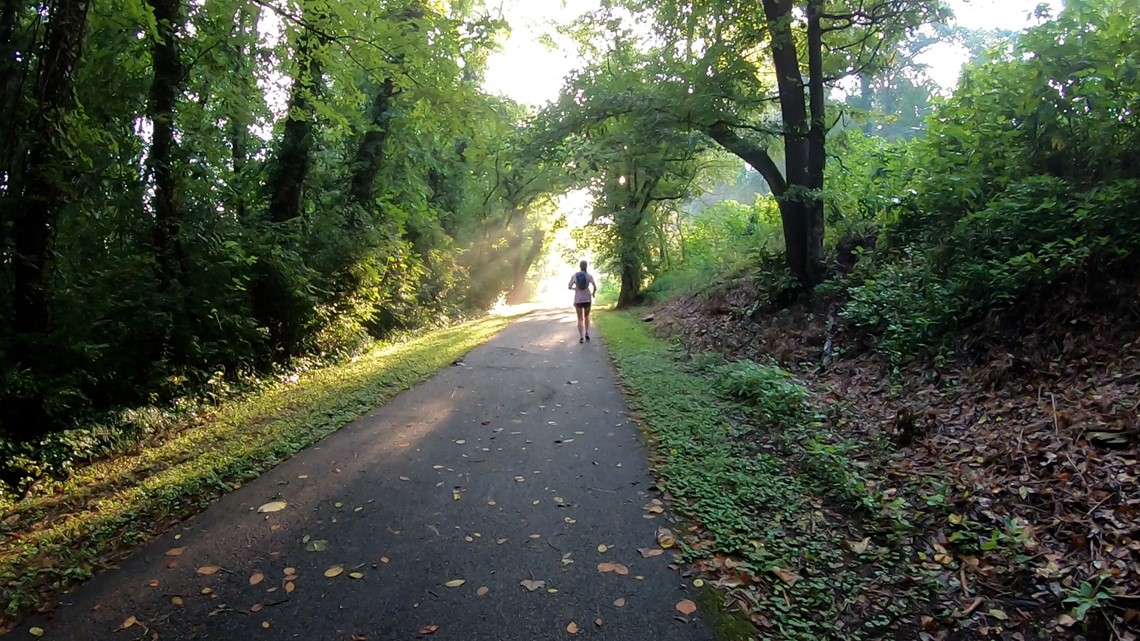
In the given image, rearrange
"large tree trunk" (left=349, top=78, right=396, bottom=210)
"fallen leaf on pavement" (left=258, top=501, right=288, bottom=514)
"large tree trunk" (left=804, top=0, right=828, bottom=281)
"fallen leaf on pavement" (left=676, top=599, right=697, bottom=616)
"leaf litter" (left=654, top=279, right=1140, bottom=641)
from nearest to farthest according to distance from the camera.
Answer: "leaf litter" (left=654, top=279, right=1140, bottom=641) → "fallen leaf on pavement" (left=676, top=599, right=697, bottom=616) → "fallen leaf on pavement" (left=258, top=501, right=288, bottom=514) → "large tree trunk" (left=804, top=0, right=828, bottom=281) → "large tree trunk" (left=349, top=78, right=396, bottom=210)

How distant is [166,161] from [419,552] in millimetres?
7088

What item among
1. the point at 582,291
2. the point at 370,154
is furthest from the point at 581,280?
the point at 370,154

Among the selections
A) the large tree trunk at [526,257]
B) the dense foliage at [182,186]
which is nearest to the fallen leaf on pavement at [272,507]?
the dense foliage at [182,186]

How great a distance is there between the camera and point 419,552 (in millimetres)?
3979

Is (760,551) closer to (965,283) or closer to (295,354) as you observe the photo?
(965,283)

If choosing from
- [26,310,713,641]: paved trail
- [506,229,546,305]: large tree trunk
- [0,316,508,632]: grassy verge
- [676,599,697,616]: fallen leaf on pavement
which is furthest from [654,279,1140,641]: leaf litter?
[506,229,546,305]: large tree trunk

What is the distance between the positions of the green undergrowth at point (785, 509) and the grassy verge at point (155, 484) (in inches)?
144

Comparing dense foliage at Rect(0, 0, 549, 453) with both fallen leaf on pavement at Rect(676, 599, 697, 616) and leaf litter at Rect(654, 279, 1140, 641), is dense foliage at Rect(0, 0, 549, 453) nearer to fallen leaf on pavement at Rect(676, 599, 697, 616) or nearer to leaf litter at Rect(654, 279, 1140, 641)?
leaf litter at Rect(654, 279, 1140, 641)

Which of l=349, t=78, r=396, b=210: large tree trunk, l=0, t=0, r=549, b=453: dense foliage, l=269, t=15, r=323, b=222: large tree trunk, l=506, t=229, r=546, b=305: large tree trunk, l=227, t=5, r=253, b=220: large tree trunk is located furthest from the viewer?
l=506, t=229, r=546, b=305: large tree trunk

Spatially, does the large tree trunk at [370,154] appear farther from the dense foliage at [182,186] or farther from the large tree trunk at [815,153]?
the large tree trunk at [815,153]

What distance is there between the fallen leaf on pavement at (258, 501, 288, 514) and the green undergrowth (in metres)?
3.01

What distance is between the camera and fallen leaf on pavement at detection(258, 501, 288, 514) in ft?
15.2

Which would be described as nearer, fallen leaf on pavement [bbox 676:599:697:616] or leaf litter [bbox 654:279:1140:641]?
leaf litter [bbox 654:279:1140:641]

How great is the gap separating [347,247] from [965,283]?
10.9 meters
